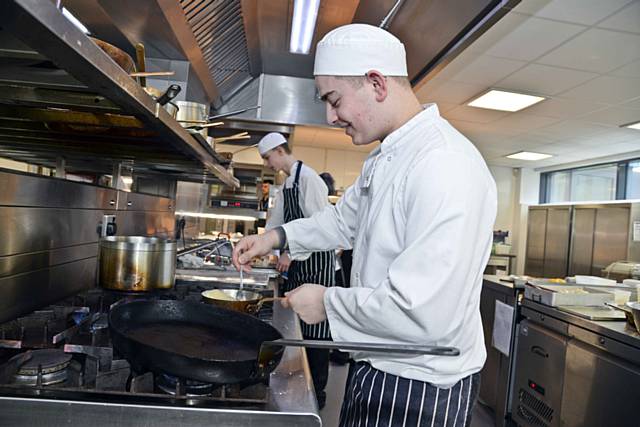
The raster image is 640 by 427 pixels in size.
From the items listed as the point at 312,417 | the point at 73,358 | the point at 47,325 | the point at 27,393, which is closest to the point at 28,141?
the point at 47,325

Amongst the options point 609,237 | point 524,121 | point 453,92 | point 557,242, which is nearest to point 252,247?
point 453,92

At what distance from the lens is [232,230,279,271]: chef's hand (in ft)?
4.75

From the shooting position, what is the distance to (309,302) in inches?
40.7

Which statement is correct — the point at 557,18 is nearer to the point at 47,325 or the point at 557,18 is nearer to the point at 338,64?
the point at 338,64

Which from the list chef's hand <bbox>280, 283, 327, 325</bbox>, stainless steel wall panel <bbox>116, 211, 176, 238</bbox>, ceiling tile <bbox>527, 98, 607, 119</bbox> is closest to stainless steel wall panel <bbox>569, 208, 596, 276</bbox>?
ceiling tile <bbox>527, 98, 607, 119</bbox>

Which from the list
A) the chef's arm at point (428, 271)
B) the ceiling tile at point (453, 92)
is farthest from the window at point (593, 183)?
the chef's arm at point (428, 271)

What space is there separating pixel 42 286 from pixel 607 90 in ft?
14.3

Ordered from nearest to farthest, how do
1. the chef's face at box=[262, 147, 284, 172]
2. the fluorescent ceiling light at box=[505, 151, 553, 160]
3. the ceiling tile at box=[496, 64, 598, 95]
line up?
the chef's face at box=[262, 147, 284, 172]
the ceiling tile at box=[496, 64, 598, 95]
the fluorescent ceiling light at box=[505, 151, 553, 160]

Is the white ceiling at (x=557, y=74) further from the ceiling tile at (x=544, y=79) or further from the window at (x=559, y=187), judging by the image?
the window at (x=559, y=187)

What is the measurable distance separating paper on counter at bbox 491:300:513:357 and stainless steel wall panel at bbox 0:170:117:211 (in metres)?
2.55

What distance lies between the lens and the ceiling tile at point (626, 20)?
2488 millimetres

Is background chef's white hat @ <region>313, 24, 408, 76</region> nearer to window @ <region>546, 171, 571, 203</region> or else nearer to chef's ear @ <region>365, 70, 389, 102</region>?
chef's ear @ <region>365, 70, 389, 102</region>

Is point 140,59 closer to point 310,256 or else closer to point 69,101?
point 69,101

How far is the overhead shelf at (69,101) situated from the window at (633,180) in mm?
7050
